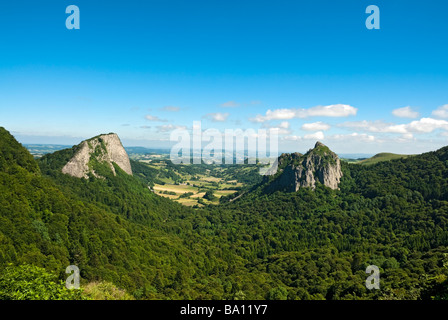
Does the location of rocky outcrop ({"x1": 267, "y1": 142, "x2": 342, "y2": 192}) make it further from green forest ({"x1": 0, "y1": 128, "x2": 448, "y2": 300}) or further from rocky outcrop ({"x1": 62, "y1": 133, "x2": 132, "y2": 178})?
rocky outcrop ({"x1": 62, "y1": 133, "x2": 132, "y2": 178})

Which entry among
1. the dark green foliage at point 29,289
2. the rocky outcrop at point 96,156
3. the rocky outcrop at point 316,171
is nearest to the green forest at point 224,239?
the dark green foliage at point 29,289

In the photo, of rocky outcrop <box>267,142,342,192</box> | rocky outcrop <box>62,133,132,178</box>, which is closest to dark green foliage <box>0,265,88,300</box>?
rocky outcrop <box>62,133,132,178</box>

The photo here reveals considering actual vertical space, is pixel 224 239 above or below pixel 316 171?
below

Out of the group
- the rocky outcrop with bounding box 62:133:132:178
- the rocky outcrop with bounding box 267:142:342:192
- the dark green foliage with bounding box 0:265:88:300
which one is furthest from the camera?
the rocky outcrop with bounding box 267:142:342:192

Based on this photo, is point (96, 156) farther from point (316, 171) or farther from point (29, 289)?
point (29, 289)

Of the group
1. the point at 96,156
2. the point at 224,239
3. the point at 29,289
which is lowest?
the point at 224,239

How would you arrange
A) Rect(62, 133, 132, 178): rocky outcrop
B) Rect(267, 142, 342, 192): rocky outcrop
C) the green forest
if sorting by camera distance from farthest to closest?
Rect(267, 142, 342, 192): rocky outcrop < Rect(62, 133, 132, 178): rocky outcrop < the green forest

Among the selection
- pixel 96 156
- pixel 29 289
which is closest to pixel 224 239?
pixel 96 156
